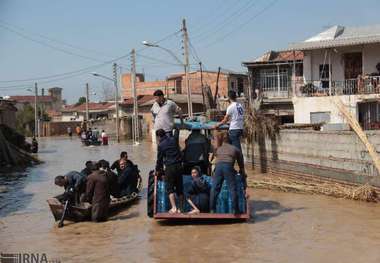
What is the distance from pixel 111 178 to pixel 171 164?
262cm

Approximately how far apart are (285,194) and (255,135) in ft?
17.6

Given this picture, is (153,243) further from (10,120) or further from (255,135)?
(10,120)

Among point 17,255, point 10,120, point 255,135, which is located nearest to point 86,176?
point 17,255

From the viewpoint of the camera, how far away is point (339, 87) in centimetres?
2938

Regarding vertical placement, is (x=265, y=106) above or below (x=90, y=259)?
above

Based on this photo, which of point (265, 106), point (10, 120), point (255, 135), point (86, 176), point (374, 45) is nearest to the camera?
point (86, 176)

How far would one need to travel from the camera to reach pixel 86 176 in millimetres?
12297

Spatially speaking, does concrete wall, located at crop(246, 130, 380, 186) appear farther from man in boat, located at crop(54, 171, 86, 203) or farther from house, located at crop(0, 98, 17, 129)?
house, located at crop(0, 98, 17, 129)

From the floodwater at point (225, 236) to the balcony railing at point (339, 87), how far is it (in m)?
15.0

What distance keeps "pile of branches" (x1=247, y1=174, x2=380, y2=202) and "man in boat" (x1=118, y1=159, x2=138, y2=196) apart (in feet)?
12.4

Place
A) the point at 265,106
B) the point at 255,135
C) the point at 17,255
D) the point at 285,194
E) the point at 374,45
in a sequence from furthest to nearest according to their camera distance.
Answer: the point at 265,106
the point at 374,45
the point at 255,135
the point at 285,194
the point at 17,255

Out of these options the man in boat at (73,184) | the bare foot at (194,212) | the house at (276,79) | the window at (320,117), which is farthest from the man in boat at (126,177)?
the house at (276,79)

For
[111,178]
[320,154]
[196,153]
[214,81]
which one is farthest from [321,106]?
[214,81]

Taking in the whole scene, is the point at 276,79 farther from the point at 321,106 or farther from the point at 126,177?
the point at 126,177
